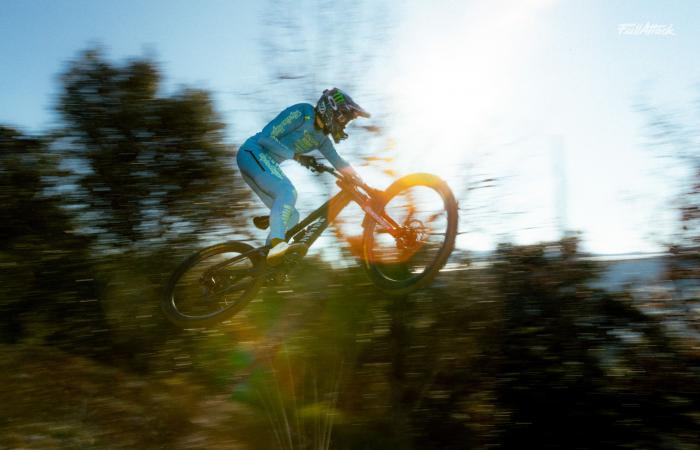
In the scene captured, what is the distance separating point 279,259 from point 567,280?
7467 millimetres

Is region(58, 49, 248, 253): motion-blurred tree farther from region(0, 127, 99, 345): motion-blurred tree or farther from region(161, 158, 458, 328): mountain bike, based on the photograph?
region(161, 158, 458, 328): mountain bike

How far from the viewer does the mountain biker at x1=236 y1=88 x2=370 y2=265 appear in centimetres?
577

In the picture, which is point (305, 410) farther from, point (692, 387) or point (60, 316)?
point (692, 387)

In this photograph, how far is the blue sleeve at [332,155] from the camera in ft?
20.1

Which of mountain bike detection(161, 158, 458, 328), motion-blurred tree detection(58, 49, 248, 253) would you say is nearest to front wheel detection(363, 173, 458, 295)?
mountain bike detection(161, 158, 458, 328)

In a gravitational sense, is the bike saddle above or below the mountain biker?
below

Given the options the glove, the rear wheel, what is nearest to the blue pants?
the glove

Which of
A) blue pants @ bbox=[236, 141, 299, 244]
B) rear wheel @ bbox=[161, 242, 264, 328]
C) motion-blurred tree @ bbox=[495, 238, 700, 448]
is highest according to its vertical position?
blue pants @ bbox=[236, 141, 299, 244]

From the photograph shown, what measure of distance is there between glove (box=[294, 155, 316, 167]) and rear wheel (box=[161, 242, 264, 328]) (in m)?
0.93

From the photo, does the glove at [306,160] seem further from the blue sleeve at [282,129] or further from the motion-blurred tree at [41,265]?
the motion-blurred tree at [41,265]

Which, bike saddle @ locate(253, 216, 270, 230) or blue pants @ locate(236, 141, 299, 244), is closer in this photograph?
blue pants @ locate(236, 141, 299, 244)

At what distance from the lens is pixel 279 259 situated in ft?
19.0

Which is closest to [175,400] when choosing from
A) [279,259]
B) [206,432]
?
[206,432]

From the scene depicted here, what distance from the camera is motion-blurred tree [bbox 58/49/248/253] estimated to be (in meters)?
10.8
